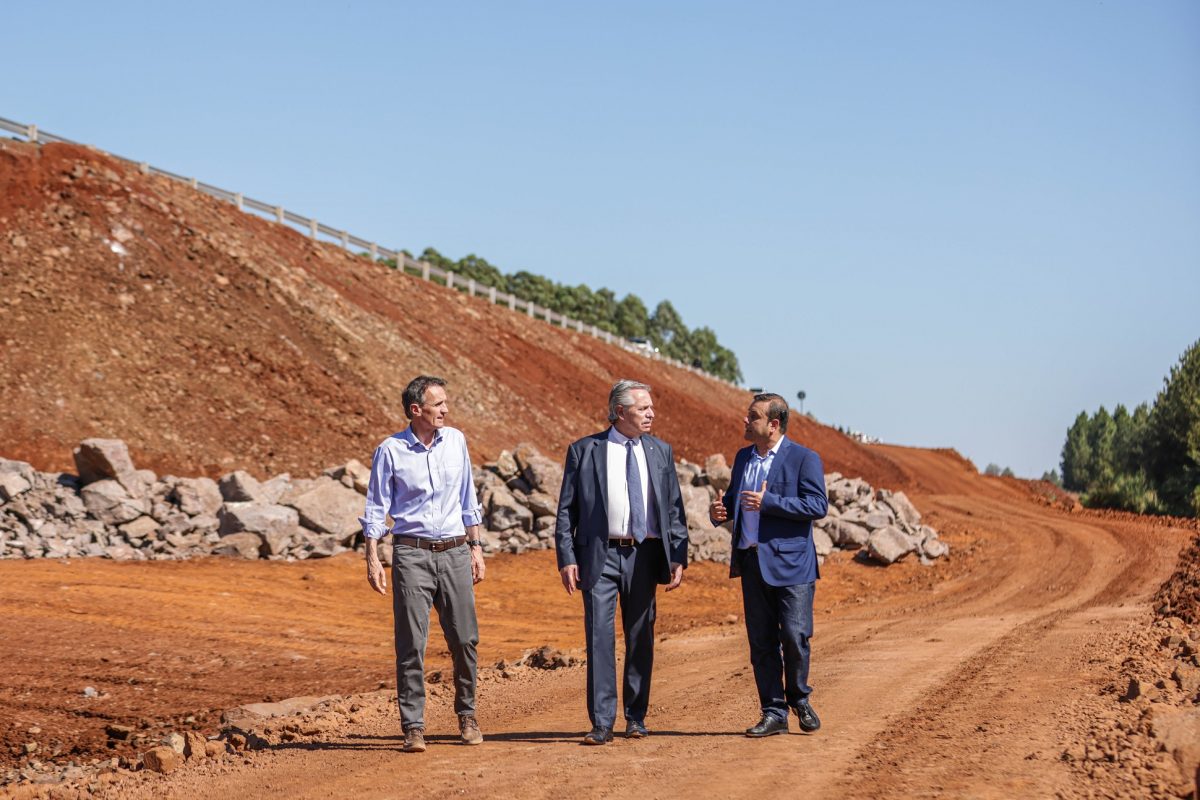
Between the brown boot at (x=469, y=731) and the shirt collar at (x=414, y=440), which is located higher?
the shirt collar at (x=414, y=440)

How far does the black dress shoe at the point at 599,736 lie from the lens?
8.28 meters

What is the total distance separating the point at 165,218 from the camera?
1585 inches

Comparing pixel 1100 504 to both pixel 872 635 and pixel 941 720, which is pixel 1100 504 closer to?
pixel 872 635

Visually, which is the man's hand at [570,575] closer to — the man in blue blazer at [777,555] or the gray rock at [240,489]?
the man in blue blazer at [777,555]

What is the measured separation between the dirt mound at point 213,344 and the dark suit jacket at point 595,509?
881 inches

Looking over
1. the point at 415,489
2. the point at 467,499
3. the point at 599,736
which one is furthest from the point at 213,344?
the point at 599,736

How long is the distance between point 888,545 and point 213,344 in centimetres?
1977

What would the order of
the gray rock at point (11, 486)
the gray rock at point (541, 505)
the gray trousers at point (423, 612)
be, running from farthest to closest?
the gray rock at point (541, 505)
the gray rock at point (11, 486)
the gray trousers at point (423, 612)

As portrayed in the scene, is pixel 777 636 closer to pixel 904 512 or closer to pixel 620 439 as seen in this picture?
pixel 620 439

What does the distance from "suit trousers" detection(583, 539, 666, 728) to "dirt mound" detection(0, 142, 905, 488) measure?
22.6 metres

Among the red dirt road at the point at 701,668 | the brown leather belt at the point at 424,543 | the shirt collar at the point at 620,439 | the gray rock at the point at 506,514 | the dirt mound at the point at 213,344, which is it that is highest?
the dirt mound at the point at 213,344

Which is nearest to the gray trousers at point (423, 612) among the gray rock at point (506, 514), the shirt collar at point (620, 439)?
the shirt collar at point (620, 439)

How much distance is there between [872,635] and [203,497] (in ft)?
46.1

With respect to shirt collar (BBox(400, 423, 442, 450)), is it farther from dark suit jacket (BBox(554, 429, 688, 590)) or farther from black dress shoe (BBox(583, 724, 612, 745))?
black dress shoe (BBox(583, 724, 612, 745))
